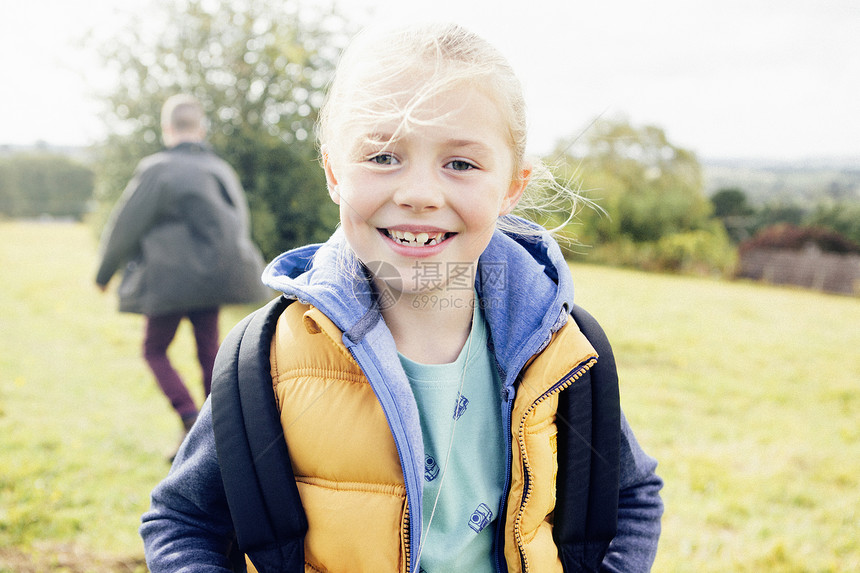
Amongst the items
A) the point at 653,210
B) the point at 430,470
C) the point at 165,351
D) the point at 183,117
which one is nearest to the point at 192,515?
the point at 430,470

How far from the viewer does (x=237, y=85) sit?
8477 millimetres

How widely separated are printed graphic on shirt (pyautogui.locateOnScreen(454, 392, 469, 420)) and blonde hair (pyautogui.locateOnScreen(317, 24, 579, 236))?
525 mm

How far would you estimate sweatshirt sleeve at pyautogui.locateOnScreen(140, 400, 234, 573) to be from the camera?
1146 mm

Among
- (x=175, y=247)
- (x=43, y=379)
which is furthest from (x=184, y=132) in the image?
(x=43, y=379)

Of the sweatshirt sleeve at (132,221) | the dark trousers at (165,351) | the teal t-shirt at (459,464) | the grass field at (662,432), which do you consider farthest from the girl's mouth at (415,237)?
the sweatshirt sleeve at (132,221)

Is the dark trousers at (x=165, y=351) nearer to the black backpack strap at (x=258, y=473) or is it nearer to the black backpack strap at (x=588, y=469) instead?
the black backpack strap at (x=258, y=473)

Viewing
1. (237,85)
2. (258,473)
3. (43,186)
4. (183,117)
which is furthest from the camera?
(43,186)

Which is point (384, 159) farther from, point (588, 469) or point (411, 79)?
point (588, 469)

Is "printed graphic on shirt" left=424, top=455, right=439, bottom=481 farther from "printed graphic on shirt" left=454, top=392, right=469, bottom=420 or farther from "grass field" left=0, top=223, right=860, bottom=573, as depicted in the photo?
"grass field" left=0, top=223, right=860, bottom=573

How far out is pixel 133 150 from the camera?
8289mm

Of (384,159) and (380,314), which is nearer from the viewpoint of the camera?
(384,159)

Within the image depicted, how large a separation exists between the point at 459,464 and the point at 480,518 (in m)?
0.12

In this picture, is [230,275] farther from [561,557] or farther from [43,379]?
→ [561,557]

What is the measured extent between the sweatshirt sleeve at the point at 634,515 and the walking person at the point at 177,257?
285 centimetres
